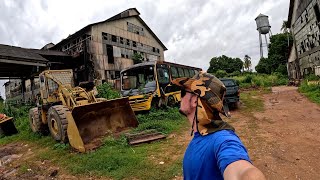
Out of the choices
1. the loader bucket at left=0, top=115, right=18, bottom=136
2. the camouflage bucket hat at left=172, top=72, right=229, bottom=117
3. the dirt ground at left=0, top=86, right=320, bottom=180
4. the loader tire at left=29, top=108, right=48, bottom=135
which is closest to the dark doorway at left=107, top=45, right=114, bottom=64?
the loader bucket at left=0, top=115, right=18, bottom=136

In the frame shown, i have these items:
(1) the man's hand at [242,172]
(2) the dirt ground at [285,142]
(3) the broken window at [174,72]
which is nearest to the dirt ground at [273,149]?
(2) the dirt ground at [285,142]

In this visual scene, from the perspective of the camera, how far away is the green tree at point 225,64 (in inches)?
2749

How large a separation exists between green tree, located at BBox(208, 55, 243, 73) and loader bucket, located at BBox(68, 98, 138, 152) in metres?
61.0

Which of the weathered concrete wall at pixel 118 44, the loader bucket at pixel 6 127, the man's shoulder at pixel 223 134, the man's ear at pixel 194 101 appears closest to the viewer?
the man's shoulder at pixel 223 134

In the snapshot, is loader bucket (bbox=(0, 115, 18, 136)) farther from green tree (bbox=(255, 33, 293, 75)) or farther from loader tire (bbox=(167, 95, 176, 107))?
green tree (bbox=(255, 33, 293, 75))

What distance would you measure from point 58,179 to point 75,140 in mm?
1813

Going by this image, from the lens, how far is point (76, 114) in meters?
8.56

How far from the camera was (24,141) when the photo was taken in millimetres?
11766

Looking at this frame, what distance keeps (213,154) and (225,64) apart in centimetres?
7056

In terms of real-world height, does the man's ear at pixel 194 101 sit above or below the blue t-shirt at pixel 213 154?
above

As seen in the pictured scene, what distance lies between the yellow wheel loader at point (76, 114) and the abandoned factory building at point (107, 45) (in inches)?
640

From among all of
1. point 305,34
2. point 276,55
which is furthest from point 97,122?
point 276,55

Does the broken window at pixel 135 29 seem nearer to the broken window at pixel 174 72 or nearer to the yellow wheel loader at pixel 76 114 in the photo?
the broken window at pixel 174 72

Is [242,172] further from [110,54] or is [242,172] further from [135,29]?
[135,29]
